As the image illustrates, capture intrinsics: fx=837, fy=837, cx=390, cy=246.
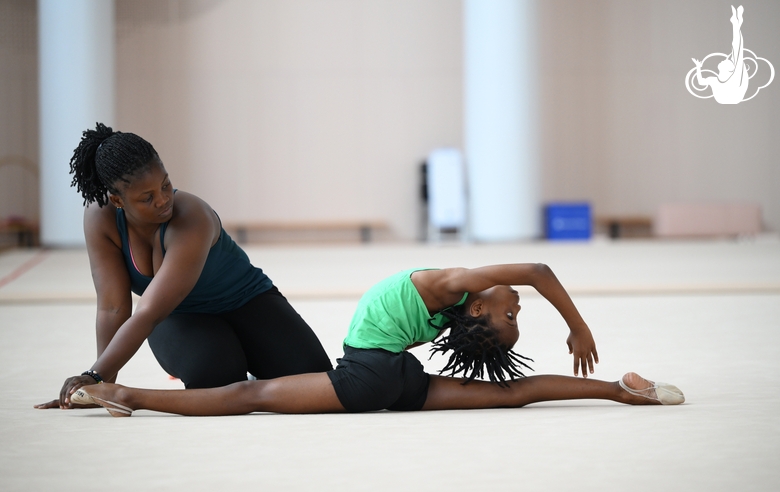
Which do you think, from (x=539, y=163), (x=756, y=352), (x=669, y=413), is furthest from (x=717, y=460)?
(x=539, y=163)

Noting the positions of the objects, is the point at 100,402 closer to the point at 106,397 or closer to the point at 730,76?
the point at 106,397

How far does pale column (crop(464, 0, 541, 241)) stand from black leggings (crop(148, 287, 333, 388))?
8.83m

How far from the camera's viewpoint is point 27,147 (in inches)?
500

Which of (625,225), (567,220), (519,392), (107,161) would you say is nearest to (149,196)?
(107,161)

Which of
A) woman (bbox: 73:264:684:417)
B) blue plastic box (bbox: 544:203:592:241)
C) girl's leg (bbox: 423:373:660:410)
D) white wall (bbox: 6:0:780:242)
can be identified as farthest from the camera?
white wall (bbox: 6:0:780:242)

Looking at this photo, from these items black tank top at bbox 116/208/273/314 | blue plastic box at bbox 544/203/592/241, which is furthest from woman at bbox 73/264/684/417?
blue plastic box at bbox 544/203/592/241

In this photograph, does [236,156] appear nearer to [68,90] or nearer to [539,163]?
[68,90]

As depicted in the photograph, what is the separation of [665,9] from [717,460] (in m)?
13.4

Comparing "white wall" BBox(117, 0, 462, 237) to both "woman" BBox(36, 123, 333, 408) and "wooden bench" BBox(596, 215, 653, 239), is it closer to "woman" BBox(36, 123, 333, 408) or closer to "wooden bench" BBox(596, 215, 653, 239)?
"wooden bench" BBox(596, 215, 653, 239)

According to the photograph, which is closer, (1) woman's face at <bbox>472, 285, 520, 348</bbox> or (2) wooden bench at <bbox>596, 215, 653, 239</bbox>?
(1) woman's face at <bbox>472, 285, 520, 348</bbox>

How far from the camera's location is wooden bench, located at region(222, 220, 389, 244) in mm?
13258

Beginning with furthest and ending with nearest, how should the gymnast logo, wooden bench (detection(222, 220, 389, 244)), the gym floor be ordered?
the gymnast logo
wooden bench (detection(222, 220, 389, 244))
the gym floor

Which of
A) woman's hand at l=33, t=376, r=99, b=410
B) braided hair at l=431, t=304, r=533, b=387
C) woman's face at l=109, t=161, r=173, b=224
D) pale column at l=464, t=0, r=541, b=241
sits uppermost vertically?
pale column at l=464, t=0, r=541, b=241

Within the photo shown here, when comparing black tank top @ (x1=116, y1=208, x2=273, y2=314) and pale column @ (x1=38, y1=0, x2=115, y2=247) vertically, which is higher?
pale column @ (x1=38, y1=0, x2=115, y2=247)
